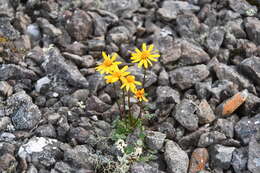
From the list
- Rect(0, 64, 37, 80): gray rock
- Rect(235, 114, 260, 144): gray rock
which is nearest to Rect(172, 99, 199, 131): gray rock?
Rect(235, 114, 260, 144): gray rock

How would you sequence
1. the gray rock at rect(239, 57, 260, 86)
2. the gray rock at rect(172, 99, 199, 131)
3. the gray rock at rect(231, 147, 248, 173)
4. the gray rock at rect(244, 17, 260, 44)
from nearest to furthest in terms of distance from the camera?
the gray rock at rect(231, 147, 248, 173), the gray rock at rect(172, 99, 199, 131), the gray rock at rect(239, 57, 260, 86), the gray rock at rect(244, 17, 260, 44)

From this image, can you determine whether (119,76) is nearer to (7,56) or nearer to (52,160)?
(52,160)

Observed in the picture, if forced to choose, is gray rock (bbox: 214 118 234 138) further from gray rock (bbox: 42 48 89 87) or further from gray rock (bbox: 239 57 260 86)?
gray rock (bbox: 42 48 89 87)

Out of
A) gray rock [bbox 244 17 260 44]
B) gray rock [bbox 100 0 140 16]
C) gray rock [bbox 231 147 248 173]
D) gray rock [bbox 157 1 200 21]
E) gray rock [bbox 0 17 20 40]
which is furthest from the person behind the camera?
gray rock [bbox 100 0 140 16]

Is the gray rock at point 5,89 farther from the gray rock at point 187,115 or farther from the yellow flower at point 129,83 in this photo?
the gray rock at point 187,115

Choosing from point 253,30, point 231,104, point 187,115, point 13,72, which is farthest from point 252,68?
point 13,72

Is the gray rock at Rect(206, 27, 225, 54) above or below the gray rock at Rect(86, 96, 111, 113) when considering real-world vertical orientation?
above

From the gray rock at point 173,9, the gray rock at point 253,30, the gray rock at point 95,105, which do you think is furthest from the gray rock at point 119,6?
the gray rock at point 95,105
